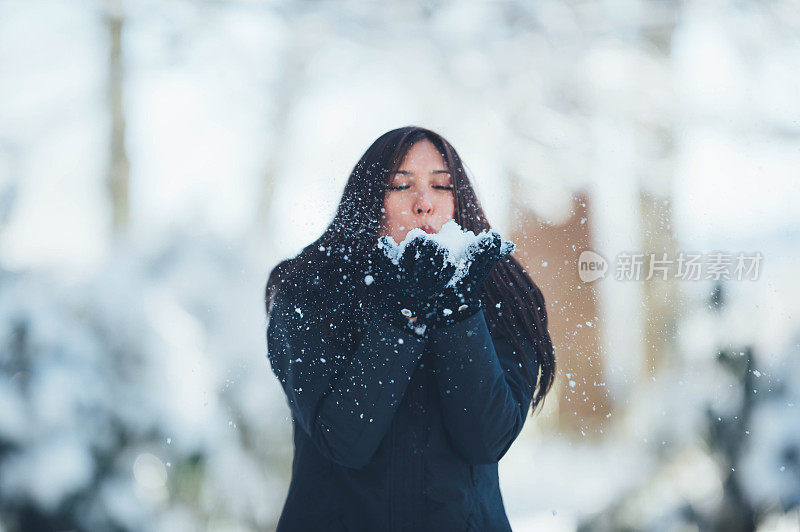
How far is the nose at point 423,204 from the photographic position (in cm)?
67

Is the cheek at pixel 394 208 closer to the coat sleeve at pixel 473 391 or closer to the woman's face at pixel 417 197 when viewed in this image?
the woman's face at pixel 417 197

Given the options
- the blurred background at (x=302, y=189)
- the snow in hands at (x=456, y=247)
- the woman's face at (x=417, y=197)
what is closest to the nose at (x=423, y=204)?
the woman's face at (x=417, y=197)

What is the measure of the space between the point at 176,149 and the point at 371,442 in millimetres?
861

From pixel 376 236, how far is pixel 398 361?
7.6 inches

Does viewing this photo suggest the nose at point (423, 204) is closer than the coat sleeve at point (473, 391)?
No

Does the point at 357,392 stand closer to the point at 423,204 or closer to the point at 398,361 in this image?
the point at 398,361

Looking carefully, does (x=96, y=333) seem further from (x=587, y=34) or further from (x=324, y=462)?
(x=587, y=34)

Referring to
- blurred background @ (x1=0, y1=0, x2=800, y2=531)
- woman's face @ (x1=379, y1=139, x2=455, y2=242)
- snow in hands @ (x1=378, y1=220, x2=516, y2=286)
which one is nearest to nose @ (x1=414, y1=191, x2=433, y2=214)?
woman's face @ (x1=379, y1=139, x2=455, y2=242)

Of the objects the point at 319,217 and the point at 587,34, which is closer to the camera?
the point at 319,217

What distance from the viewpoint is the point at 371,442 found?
52 cm

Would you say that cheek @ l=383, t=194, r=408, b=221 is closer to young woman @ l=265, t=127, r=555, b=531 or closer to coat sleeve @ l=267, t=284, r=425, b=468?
young woman @ l=265, t=127, r=555, b=531

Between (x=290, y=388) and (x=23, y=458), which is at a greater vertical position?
(x=290, y=388)

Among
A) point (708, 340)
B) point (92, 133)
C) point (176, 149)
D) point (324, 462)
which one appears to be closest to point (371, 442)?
point (324, 462)

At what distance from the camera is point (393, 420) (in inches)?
22.3
